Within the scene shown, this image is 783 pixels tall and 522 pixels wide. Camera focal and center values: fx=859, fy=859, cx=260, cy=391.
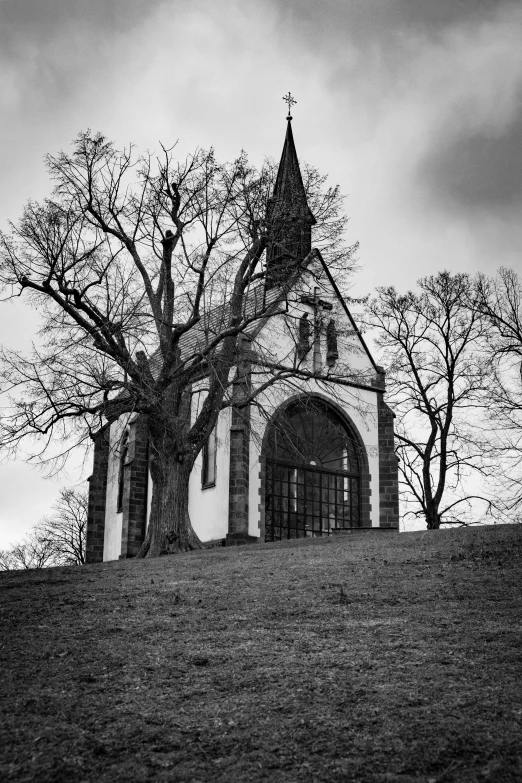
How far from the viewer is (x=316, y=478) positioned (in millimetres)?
27297

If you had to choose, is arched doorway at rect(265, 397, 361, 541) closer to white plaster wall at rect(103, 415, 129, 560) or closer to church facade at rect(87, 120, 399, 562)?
church facade at rect(87, 120, 399, 562)

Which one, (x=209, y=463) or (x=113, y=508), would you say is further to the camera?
(x=113, y=508)

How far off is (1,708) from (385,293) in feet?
97.4

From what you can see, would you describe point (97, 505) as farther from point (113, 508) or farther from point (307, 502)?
point (307, 502)

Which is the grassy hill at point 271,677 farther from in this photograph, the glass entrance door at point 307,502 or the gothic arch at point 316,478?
the glass entrance door at point 307,502

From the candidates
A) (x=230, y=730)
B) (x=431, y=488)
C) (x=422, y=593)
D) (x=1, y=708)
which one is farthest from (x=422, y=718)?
(x=431, y=488)

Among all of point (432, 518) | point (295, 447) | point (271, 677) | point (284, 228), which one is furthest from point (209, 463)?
point (271, 677)

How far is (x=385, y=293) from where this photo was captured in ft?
113

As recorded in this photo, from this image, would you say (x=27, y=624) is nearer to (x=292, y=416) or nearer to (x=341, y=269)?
(x=341, y=269)

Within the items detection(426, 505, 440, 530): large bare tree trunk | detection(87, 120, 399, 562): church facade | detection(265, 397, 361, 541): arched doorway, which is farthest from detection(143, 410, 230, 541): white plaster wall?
detection(426, 505, 440, 530): large bare tree trunk

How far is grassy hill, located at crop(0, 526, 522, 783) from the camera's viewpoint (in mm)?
5367

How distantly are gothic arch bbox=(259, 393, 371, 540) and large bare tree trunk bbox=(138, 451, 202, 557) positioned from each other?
3.78 metres

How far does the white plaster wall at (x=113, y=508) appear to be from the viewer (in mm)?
31172

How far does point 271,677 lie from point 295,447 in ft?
59.7
